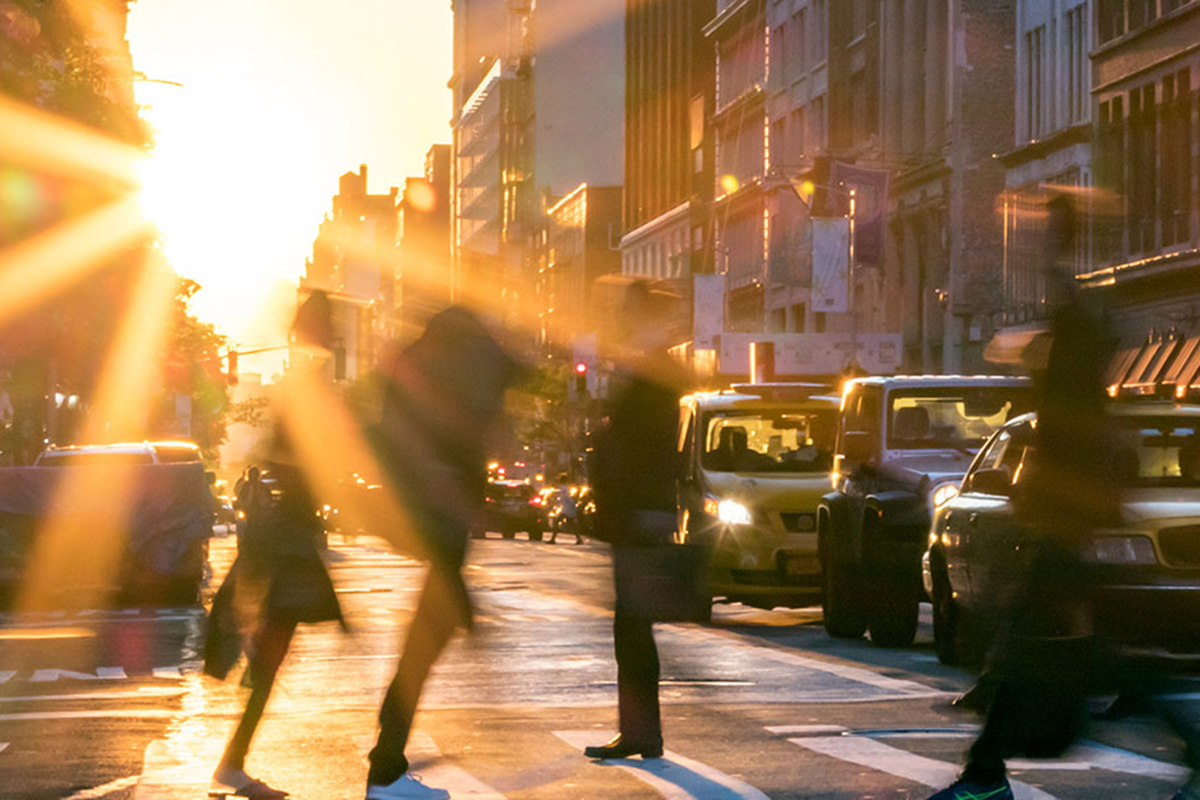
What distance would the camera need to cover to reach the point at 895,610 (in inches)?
682

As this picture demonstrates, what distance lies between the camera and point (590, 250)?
12256cm

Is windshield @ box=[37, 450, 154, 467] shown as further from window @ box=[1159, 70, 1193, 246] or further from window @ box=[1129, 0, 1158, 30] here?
window @ box=[1129, 0, 1158, 30]

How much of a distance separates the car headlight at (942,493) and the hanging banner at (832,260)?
138ft

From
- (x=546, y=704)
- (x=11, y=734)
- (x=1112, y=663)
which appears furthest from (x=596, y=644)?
(x=1112, y=663)

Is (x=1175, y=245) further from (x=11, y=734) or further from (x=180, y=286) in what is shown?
(x=11, y=734)

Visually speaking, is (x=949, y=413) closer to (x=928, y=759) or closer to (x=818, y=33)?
(x=928, y=759)

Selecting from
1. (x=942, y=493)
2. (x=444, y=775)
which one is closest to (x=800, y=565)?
(x=942, y=493)

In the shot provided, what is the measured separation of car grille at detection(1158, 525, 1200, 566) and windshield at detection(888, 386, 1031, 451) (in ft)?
16.5

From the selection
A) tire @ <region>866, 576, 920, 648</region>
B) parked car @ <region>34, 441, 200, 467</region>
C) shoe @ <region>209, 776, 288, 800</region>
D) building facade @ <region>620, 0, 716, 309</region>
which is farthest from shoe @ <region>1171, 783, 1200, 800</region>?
building facade @ <region>620, 0, 716, 309</region>

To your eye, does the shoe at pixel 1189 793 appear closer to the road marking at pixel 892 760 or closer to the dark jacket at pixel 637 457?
the road marking at pixel 892 760

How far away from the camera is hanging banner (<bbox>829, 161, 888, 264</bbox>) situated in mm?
56094

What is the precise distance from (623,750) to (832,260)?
163 ft

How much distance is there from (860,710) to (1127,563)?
192cm

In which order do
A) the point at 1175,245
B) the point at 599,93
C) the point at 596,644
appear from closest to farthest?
the point at 596,644
the point at 1175,245
the point at 599,93
